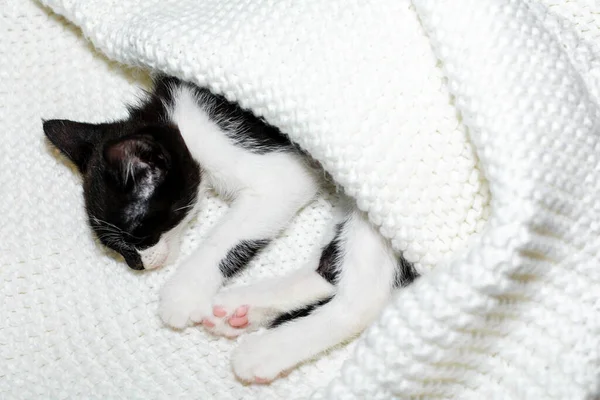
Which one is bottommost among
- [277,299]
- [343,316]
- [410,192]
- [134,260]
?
[134,260]

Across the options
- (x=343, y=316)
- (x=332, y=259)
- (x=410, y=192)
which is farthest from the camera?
(x=332, y=259)


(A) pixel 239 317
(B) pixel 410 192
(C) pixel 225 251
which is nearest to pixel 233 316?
(A) pixel 239 317

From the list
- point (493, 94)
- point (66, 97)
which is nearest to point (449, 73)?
point (493, 94)

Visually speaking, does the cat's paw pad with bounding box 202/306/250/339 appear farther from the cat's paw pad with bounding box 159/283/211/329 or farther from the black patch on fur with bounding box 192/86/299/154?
the black patch on fur with bounding box 192/86/299/154

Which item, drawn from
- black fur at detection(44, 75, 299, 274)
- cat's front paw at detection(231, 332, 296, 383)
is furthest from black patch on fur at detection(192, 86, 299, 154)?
cat's front paw at detection(231, 332, 296, 383)

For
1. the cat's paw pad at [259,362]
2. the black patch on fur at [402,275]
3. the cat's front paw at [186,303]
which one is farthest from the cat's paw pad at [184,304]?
the black patch on fur at [402,275]

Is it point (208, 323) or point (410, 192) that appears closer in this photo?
point (410, 192)

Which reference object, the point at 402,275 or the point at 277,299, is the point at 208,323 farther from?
the point at 402,275
